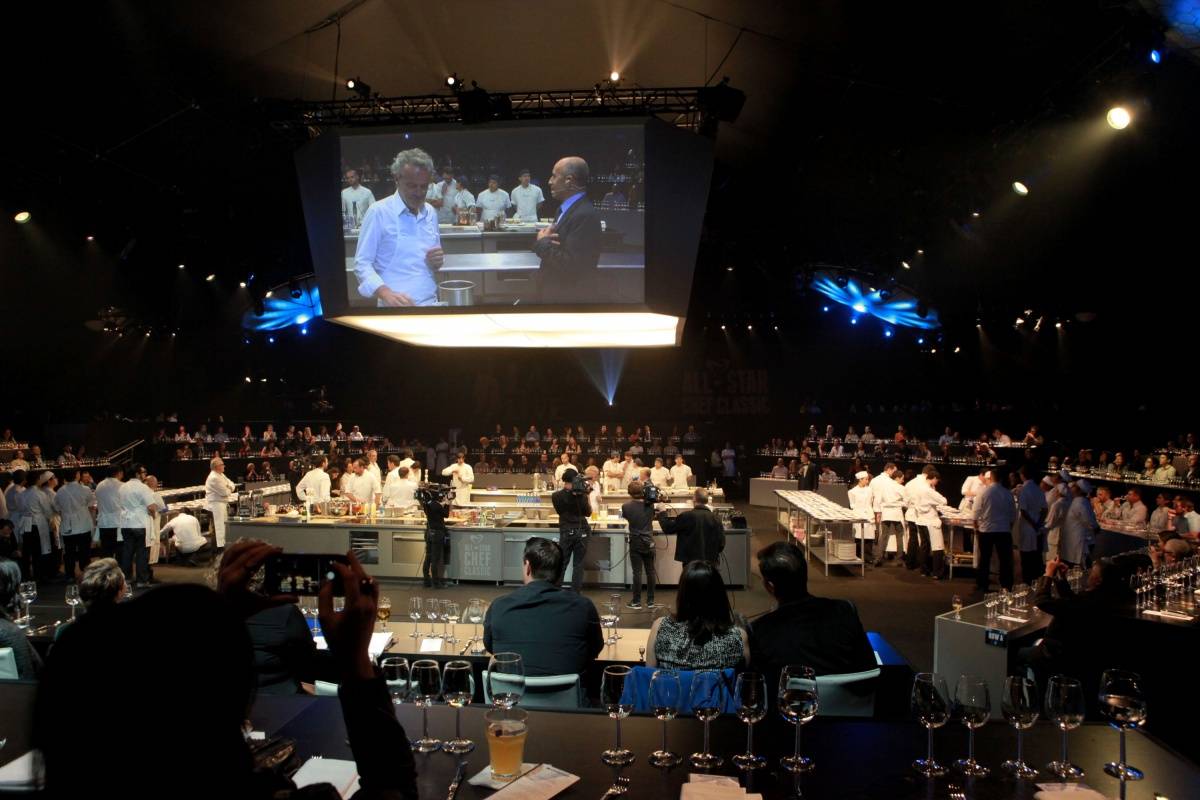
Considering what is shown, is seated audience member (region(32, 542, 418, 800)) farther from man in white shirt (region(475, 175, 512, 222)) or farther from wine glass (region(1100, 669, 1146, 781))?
man in white shirt (region(475, 175, 512, 222))

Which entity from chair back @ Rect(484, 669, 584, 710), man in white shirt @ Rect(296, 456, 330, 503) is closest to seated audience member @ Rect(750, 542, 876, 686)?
chair back @ Rect(484, 669, 584, 710)

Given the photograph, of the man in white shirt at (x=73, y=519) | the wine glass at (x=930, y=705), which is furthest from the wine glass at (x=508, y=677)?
the man in white shirt at (x=73, y=519)

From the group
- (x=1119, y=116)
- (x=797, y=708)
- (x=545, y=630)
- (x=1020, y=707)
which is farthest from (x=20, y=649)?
(x=1119, y=116)

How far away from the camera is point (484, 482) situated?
15.9m

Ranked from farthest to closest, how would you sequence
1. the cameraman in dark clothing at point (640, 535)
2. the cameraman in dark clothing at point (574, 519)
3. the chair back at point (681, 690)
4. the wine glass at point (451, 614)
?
the cameraman in dark clothing at point (640, 535) < the cameraman in dark clothing at point (574, 519) < the wine glass at point (451, 614) < the chair back at point (681, 690)

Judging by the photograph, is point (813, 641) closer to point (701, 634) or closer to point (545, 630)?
point (701, 634)

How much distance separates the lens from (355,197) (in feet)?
25.5

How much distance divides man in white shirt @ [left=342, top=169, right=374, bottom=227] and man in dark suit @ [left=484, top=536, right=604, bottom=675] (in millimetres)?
5440

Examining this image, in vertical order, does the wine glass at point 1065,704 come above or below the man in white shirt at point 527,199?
below

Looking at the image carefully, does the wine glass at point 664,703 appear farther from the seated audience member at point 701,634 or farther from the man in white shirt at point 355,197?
the man in white shirt at point 355,197

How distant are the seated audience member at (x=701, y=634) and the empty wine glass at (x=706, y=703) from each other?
70cm

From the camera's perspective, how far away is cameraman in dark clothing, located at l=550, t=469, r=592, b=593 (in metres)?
8.35

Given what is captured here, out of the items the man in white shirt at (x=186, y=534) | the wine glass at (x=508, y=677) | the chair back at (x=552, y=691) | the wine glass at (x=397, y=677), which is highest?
the wine glass at (x=508, y=677)

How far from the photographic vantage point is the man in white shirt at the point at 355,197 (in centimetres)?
774
